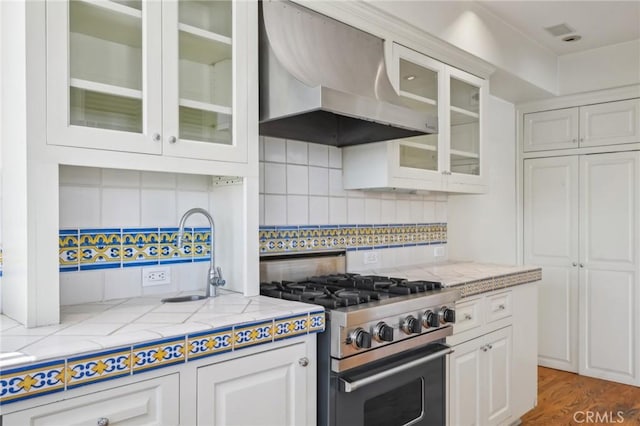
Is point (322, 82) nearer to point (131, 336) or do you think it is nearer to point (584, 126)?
point (131, 336)

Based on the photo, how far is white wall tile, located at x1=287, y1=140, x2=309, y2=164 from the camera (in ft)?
7.68

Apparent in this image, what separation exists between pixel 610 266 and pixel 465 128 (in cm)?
176

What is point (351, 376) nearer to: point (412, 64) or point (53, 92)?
point (53, 92)

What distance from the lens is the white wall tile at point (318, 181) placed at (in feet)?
8.03

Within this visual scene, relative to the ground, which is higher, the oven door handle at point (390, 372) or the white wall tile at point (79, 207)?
the white wall tile at point (79, 207)

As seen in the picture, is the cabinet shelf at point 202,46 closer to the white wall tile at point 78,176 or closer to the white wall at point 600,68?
the white wall tile at point 78,176

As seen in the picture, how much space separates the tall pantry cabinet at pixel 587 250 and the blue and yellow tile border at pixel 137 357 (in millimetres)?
3001

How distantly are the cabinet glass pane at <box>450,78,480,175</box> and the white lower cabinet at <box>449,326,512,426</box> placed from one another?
39.2 inches

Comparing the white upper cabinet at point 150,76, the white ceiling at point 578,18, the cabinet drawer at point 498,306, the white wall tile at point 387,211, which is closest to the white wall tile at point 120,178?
the white upper cabinet at point 150,76

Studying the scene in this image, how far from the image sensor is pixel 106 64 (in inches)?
57.4

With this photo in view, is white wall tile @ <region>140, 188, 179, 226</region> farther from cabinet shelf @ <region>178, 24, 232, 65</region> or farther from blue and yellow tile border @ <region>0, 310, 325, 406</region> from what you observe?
blue and yellow tile border @ <region>0, 310, 325, 406</region>

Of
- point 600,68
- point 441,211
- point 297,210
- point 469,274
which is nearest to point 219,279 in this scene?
point 297,210

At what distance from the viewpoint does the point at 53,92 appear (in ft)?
4.36

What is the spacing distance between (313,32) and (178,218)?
989mm
